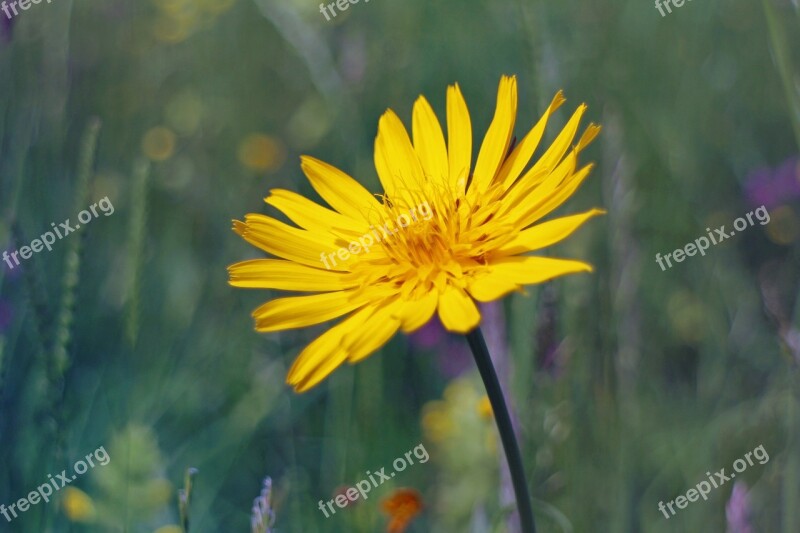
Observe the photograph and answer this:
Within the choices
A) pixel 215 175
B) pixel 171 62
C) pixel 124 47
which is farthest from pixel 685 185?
pixel 124 47

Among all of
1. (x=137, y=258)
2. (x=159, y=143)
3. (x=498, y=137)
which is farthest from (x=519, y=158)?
(x=159, y=143)

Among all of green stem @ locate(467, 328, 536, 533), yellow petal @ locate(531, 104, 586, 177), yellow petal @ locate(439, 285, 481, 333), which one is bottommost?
green stem @ locate(467, 328, 536, 533)

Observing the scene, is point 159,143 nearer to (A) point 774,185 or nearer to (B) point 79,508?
(B) point 79,508

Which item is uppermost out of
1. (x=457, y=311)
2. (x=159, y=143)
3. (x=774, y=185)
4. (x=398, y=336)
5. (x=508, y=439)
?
(x=159, y=143)

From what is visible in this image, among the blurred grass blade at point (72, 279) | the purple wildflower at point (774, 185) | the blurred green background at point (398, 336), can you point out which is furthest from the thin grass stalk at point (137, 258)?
the purple wildflower at point (774, 185)

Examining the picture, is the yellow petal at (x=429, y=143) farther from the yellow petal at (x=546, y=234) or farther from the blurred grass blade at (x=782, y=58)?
the blurred grass blade at (x=782, y=58)

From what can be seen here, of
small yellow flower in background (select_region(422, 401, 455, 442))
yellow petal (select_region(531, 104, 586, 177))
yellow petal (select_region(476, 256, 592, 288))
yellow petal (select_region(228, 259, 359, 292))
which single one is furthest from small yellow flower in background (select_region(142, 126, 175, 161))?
yellow petal (select_region(476, 256, 592, 288))

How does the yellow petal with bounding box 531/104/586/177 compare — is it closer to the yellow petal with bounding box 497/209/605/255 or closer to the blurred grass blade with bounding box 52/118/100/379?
the yellow petal with bounding box 497/209/605/255
